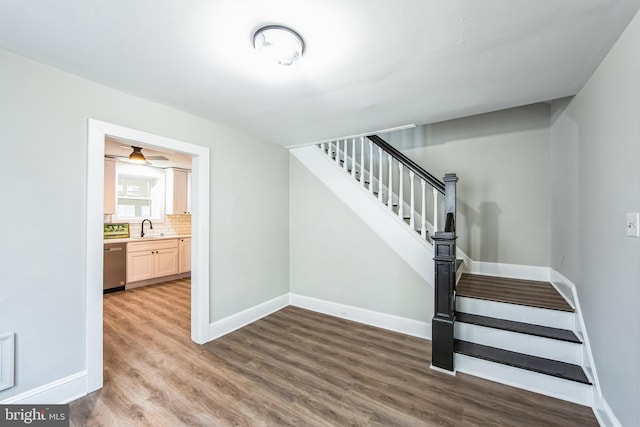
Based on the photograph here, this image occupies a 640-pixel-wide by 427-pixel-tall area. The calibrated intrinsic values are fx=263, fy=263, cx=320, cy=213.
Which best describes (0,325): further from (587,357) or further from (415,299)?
(587,357)

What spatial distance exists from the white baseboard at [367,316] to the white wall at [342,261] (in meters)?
0.05

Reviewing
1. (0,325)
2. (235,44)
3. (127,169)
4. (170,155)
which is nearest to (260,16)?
(235,44)

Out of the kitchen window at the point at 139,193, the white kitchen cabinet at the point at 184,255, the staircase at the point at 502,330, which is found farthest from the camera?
the white kitchen cabinet at the point at 184,255

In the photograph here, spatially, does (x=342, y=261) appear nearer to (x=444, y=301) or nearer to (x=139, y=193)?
(x=444, y=301)

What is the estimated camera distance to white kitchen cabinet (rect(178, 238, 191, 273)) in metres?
5.30

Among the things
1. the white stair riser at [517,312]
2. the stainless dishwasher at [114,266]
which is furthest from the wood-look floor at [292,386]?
the stainless dishwasher at [114,266]

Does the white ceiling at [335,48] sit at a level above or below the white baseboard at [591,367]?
above

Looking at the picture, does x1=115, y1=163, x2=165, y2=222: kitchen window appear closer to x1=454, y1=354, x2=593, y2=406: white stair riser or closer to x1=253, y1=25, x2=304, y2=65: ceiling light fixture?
x1=253, y1=25, x2=304, y2=65: ceiling light fixture

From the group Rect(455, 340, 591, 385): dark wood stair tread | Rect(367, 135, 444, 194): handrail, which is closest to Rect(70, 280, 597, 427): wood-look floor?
Rect(455, 340, 591, 385): dark wood stair tread

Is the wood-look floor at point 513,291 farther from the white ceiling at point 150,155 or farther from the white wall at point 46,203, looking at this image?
the white ceiling at point 150,155

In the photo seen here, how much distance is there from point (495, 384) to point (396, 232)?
5.25 ft

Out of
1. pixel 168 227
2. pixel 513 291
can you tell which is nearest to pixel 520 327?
pixel 513 291

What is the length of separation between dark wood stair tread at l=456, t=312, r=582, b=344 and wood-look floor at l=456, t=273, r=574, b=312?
0.60 ft

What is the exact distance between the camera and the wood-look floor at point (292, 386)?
1782 mm
